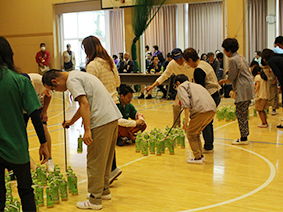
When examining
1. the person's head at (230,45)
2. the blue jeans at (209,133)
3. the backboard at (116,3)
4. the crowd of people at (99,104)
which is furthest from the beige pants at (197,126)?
the backboard at (116,3)

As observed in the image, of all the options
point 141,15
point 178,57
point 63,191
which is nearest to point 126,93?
point 178,57

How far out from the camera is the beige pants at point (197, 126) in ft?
14.2

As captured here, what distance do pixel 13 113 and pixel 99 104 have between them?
805 millimetres

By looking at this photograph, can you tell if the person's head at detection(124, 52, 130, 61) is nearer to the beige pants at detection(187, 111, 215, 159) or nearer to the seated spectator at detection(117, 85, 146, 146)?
the seated spectator at detection(117, 85, 146, 146)

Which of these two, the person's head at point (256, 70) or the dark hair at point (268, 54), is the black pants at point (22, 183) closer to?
the dark hair at point (268, 54)

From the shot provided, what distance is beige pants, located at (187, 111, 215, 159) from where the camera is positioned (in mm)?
4336

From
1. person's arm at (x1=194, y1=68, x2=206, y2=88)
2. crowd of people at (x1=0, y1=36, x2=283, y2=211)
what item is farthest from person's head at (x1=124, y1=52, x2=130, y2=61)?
person's arm at (x1=194, y1=68, x2=206, y2=88)

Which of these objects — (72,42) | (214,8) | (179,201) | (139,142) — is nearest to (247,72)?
(139,142)

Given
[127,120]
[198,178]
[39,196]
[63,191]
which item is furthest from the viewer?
[127,120]

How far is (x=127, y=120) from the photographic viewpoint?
17.3ft

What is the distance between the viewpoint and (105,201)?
11.0ft

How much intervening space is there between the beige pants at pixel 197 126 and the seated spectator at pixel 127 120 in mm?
1085

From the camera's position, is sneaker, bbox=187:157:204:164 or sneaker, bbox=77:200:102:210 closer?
sneaker, bbox=77:200:102:210

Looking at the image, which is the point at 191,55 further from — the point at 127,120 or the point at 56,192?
the point at 56,192
